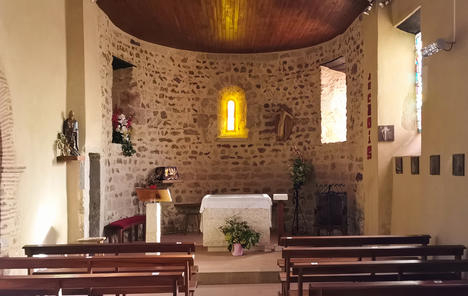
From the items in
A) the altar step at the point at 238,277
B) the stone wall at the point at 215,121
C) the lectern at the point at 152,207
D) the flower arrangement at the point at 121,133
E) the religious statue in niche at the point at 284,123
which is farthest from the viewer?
the religious statue in niche at the point at 284,123

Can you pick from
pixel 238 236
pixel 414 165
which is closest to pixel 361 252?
pixel 414 165

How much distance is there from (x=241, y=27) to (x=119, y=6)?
264 cm

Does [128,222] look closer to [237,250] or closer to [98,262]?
[237,250]

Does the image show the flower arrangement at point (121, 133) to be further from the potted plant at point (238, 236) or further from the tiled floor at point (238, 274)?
the tiled floor at point (238, 274)

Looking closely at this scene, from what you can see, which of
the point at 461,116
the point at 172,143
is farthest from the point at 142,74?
the point at 461,116

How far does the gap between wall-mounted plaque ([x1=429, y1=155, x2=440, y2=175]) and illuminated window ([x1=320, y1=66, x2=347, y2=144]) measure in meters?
4.81

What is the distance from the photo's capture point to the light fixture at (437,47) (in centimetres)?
499

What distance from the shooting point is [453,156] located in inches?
193

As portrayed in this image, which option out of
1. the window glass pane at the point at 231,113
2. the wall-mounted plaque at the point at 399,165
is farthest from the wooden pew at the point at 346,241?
the window glass pane at the point at 231,113

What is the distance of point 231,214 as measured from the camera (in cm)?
769

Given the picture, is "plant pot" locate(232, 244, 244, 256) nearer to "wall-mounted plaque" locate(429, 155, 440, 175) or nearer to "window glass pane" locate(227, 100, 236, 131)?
"wall-mounted plaque" locate(429, 155, 440, 175)

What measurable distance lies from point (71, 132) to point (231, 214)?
3110 millimetres

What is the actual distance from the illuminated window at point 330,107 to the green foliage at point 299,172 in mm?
801

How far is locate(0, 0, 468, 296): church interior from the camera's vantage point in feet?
14.2
